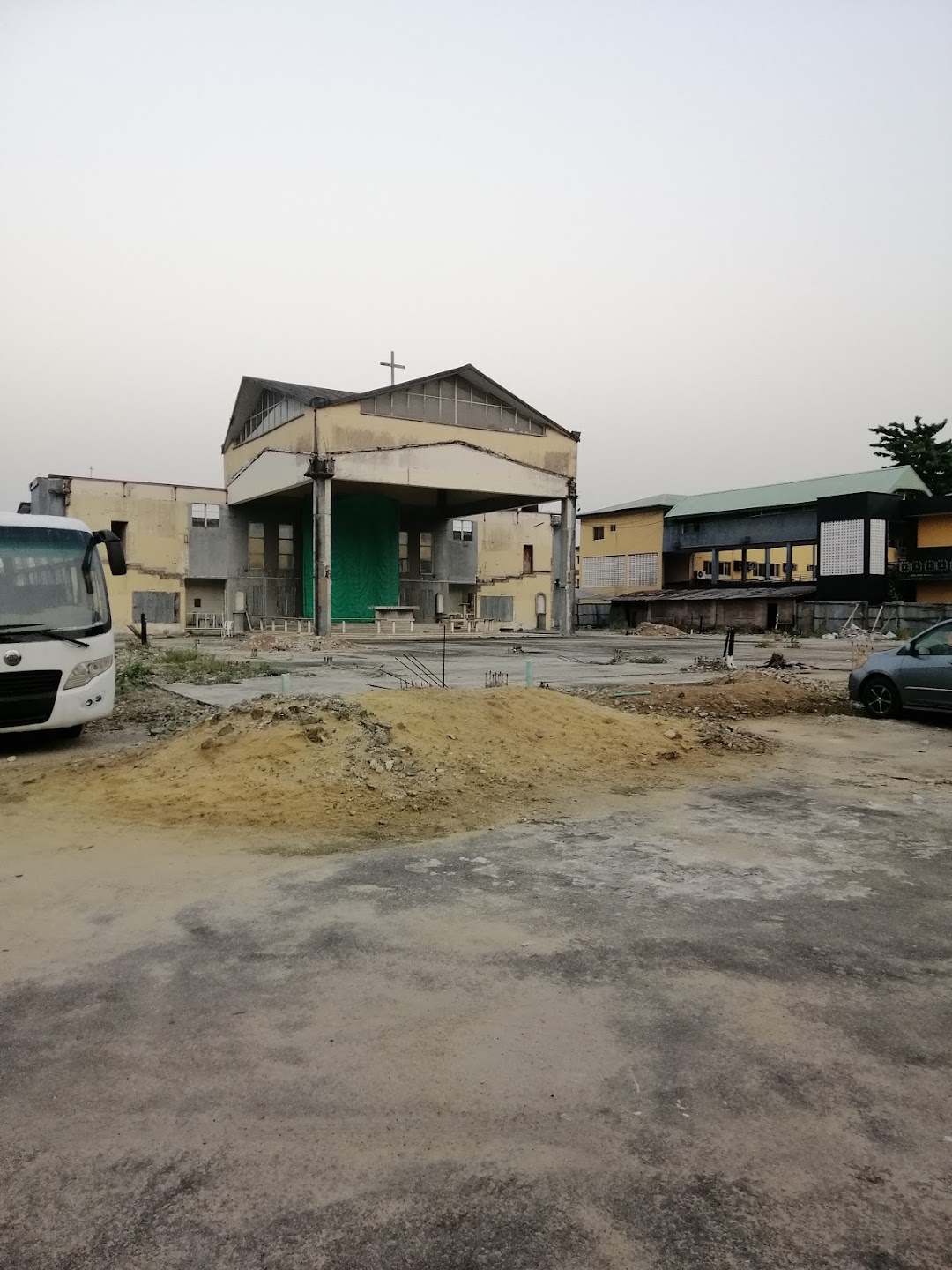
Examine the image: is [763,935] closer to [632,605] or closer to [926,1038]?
[926,1038]

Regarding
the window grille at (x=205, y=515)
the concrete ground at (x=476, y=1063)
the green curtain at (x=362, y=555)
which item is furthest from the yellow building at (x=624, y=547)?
the concrete ground at (x=476, y=1063)

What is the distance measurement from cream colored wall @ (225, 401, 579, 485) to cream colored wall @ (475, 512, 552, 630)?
682 centimetres

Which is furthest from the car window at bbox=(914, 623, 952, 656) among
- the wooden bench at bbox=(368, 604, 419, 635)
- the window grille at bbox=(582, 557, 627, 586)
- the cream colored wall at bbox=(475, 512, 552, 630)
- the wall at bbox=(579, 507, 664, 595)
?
the window grille at bbox=(582, 557, 627, 586)

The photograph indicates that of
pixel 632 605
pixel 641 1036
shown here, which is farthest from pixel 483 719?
pixel 632 605

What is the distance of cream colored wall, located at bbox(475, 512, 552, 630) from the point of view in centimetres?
4791

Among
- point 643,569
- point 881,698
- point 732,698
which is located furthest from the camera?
point 643,569

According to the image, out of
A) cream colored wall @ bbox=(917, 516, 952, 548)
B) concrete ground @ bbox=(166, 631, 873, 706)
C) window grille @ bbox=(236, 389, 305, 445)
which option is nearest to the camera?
concrete ground @ bbox=(166, 631, 873, 706)

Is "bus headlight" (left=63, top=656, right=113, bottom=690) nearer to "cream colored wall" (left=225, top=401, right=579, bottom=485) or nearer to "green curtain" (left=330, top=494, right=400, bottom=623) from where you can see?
"cream colored wall" (left=225, top=401, right=579, bottom=485)

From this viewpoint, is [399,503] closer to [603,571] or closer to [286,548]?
[286,548]

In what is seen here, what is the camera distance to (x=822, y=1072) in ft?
10.4

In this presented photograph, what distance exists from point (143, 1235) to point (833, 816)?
6.08m

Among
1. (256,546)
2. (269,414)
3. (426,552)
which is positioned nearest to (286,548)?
(256,546)

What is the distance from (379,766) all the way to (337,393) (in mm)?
37467

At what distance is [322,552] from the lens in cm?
3491
